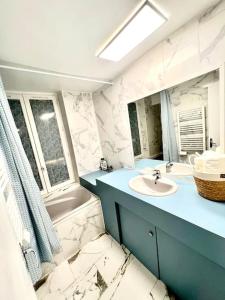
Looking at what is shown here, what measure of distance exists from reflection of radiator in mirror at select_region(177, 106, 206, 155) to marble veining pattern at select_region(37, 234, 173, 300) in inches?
51.3

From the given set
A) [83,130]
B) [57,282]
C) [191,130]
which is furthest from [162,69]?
[57,282]

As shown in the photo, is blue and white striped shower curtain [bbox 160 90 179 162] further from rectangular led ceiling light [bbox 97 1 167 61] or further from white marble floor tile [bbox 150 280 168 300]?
white marble floor tile [bbox 150 280 168 300]

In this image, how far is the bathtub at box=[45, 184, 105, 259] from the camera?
68.6 inches

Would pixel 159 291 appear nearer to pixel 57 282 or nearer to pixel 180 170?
pixel 57 282

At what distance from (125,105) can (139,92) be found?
289 mm

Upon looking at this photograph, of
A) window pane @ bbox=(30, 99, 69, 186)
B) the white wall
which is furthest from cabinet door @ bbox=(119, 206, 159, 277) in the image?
window pane @ bbox=(30, 99, 69, 186)

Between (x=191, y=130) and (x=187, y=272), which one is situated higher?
(x=191, y=130)

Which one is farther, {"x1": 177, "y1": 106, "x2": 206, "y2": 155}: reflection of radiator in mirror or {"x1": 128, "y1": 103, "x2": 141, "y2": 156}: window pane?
{"x1": 128, "y1": 103, "x2": 141, "y2": 156}: window pane

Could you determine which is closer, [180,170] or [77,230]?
[180,170]

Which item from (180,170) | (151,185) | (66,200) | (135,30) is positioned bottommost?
(66,200)

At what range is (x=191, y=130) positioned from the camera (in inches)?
55.1

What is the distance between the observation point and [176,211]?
104cm

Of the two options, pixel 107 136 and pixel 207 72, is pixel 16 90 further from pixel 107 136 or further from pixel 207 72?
pixel 207 72

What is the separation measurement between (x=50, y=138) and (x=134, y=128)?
1409 millimetres
